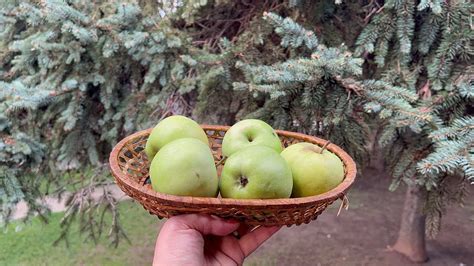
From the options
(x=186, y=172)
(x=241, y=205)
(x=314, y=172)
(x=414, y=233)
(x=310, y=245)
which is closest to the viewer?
(x=241, y=205)

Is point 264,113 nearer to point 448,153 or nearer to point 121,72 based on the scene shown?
point 448,153

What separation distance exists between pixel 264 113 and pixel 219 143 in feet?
1.36

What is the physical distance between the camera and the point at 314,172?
51.6 inches

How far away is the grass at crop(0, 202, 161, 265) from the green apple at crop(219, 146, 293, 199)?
125 inches

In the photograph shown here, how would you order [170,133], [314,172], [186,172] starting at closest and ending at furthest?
[186,172] → [314,172] → [170,133]

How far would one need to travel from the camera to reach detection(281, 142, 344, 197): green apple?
1.30 m

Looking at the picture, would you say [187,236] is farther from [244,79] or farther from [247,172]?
[244,79]

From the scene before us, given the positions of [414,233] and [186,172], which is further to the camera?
[414,233]

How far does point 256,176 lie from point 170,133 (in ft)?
1.30

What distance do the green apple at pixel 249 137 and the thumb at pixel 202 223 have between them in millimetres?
324

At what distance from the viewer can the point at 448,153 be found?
1458 mm

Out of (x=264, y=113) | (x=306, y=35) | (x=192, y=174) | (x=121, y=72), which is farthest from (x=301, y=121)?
(x=121, y=72)

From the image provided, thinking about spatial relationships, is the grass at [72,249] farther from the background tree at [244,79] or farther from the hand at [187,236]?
the hand at [187,236]

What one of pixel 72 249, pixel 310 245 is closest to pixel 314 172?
pixel 310 245
